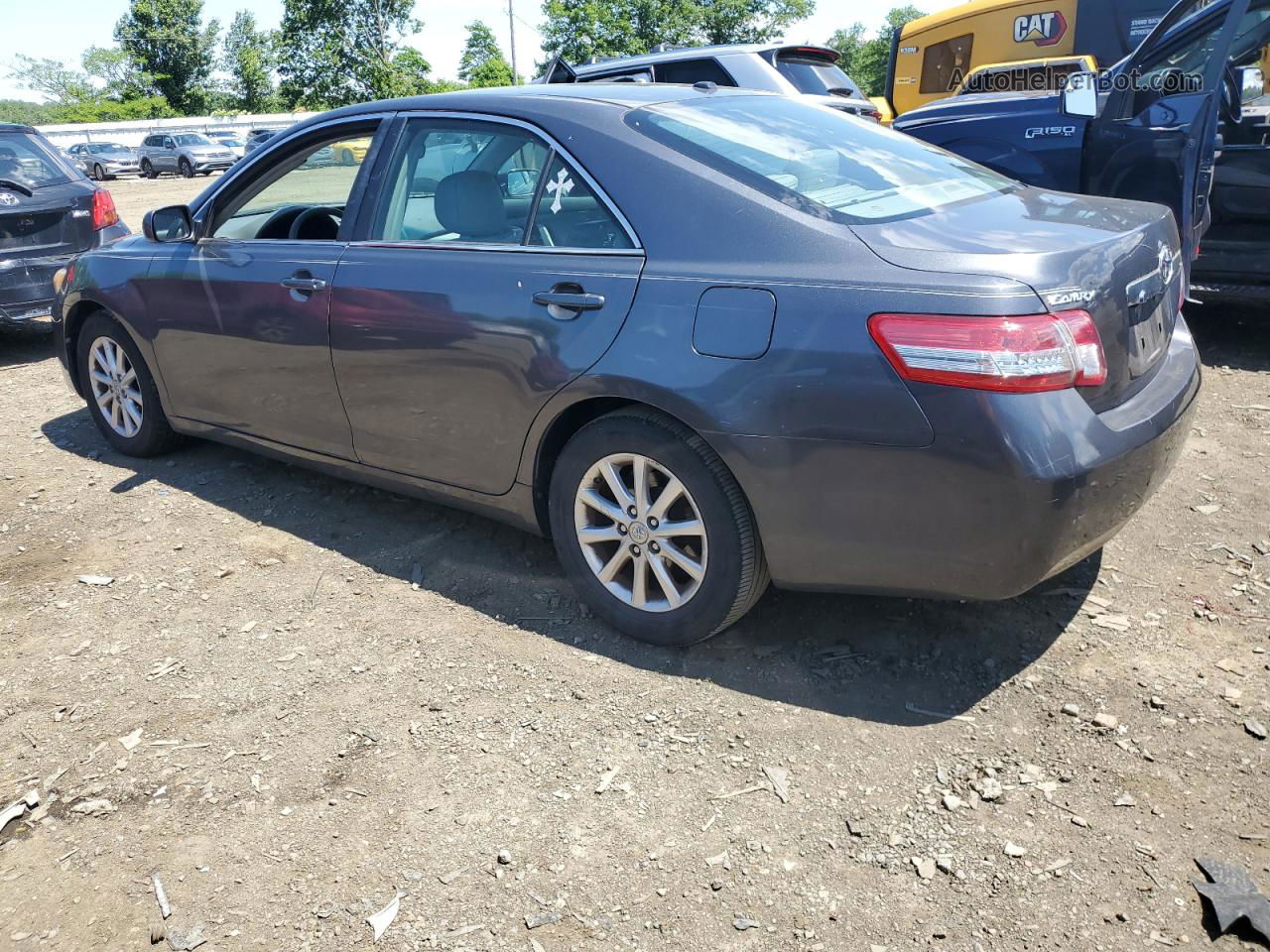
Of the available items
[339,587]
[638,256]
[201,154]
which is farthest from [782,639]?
[201,154]

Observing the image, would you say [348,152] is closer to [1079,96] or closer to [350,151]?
[350,151]

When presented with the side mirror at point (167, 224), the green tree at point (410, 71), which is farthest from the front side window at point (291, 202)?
the green tree at point (410, 71)

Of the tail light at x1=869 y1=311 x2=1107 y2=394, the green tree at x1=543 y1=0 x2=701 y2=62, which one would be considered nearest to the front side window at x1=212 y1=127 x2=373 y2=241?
the tail light at x1=869 y1=311 x2=1107 y2=394

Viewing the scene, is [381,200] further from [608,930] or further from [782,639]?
[608,930]

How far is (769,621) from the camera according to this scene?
3.41m

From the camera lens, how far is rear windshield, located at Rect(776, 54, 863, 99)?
32.9 feet

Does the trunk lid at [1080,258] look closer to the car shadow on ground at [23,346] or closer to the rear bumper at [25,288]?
the rear bumper at [25,288]

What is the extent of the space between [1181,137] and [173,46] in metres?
67.4

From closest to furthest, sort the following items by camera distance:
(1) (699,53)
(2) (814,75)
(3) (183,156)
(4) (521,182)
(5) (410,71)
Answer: (4) (521,182), (1) (699,53), (2) (814,75), (3) (183,156), (5) (410,71)

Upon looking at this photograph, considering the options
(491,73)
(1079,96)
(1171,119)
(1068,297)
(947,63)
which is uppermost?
(491,73)

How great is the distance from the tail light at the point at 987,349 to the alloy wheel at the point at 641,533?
0.76m

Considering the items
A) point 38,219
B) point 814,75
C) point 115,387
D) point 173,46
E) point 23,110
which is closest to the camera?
point 115,387

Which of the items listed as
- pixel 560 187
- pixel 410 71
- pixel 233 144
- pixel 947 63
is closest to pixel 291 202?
pixel 560 187

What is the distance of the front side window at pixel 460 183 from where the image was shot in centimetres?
344
